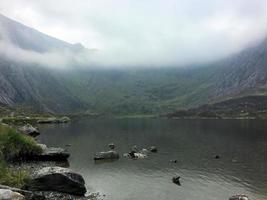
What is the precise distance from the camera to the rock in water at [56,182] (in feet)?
224

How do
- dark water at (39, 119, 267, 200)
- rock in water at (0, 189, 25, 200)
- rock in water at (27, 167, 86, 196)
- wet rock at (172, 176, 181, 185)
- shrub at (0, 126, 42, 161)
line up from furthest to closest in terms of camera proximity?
shrub at (0, 126, 42, 161)
wet rock at (172, 176, 181, 185)
dark water at (39, 119, 267, 200)
rock in water at (27, 167, 86, 196)
rock in water at (0, 189, 25, 200)

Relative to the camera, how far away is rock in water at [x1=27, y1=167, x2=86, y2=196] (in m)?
68.2

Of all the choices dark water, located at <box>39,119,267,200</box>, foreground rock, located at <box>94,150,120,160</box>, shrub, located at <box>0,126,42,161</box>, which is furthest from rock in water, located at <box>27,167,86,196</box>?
foreground rock, located at <box>94,150,120,160</box>

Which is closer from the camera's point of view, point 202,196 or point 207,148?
point 202,196

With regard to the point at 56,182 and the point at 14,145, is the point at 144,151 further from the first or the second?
the point at 56,182

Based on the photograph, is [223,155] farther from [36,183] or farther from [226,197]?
[36,183]

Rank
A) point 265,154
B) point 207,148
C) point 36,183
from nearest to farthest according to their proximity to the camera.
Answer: point 36,183 < point 265,154 < point 207,148

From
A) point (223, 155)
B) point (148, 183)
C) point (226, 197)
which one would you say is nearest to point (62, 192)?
point (148, 183)

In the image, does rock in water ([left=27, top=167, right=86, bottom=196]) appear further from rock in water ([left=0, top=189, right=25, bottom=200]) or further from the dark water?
rock in water ([left=0, top=189, right=25, bottom=200])

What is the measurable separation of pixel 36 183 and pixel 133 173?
3159 cm

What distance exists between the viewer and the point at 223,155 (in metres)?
122

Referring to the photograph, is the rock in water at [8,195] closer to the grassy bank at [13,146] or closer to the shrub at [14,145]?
the grassy bank at [13,146]

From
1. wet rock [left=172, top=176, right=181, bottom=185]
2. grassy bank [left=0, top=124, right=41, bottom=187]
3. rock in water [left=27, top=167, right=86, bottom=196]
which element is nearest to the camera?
rock in water [left=27, top=167, right=86, bottom=196]

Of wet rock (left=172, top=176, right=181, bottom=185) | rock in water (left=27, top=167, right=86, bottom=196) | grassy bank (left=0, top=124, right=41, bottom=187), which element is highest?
grassy bank (left=0, top=124, right=41, bottom=187)
